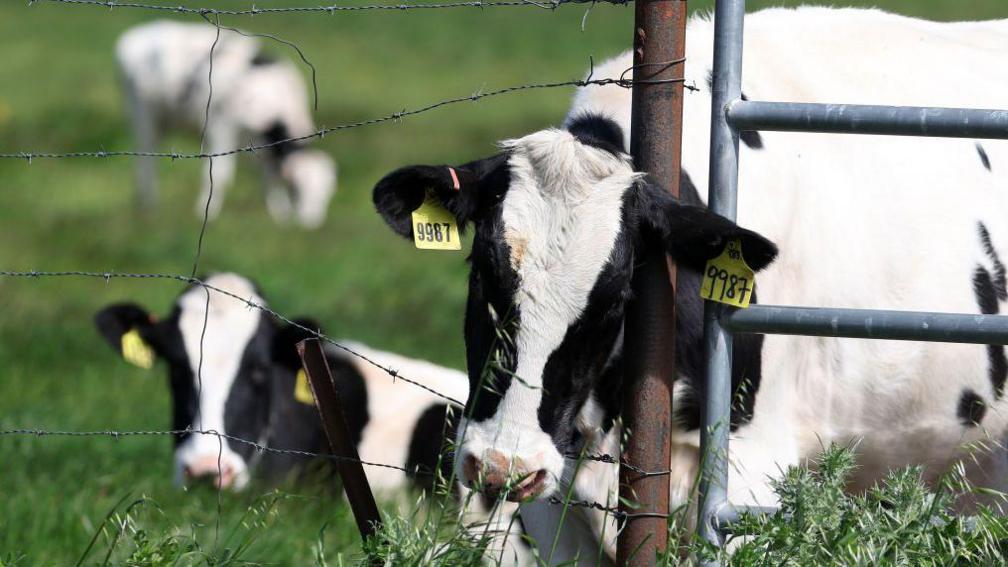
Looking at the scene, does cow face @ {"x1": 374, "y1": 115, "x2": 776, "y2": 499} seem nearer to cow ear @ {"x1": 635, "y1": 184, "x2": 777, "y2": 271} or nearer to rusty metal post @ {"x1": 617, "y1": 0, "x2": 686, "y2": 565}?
cow ear @ {"x1": 635, "y1": 184, "x2": 777, "y2": 271}

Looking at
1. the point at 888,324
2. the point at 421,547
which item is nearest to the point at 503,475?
the point at 421,547

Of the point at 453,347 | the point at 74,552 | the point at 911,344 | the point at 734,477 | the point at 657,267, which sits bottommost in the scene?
the point at 453,347

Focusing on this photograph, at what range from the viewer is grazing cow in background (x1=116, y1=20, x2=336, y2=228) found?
802 inches

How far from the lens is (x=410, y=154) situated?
21.1 meters

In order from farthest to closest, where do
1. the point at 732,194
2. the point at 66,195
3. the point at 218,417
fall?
the point at 66,195
the point at 218,417
the point at 732,194

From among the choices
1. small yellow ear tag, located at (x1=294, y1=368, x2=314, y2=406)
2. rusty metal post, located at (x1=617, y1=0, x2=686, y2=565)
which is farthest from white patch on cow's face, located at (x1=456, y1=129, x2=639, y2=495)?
small yellow ear tag, located at (x1=294, y1=368, x2=314, y2=406)

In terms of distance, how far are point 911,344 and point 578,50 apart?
2698 cm

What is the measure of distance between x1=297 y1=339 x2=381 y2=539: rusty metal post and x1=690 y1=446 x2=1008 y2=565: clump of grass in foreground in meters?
0.87

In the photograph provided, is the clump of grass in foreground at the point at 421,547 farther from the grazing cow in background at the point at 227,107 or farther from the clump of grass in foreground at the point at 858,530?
the grazing cow in background at the point at 227,107

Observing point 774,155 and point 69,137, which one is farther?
point 69,137

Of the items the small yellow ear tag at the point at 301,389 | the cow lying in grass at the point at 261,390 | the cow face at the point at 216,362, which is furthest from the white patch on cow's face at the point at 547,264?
the small yellow ear tag at the point at 301,389

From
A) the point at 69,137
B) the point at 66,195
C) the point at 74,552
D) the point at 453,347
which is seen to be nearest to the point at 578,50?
the point at 69,137

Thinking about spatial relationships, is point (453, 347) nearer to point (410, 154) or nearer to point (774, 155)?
point (774, 155)

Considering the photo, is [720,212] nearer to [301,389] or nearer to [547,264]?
[547,264]
